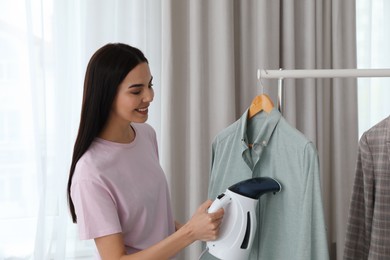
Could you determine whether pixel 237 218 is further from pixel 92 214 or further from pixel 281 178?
pixel 92 214

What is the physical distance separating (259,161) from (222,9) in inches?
32.1

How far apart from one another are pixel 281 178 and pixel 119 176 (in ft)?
1.54

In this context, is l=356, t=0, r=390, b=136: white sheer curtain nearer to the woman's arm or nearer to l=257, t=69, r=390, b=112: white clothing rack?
l=257, t=69, r=390, b=112: white clothing rack

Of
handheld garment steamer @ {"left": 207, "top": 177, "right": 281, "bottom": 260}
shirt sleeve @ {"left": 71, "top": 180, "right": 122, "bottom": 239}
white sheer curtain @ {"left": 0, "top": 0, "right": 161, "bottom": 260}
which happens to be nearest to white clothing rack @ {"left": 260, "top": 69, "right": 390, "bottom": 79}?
handheld garment steamer @ {"left": 207, "top": 177, "right": 281, "bottom": 260}

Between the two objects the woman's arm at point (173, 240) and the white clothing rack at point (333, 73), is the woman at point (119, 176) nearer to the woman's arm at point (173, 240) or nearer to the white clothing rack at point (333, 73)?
the woman's arm at point (173, 240)

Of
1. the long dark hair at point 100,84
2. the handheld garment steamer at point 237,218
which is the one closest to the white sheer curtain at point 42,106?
the long dark hair at point 100,84

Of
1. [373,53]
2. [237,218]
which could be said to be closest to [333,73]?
[237,218]

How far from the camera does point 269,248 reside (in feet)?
4.16

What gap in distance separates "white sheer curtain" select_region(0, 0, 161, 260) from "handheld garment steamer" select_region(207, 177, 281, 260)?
2.92 ft

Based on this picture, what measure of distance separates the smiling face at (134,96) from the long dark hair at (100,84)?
0.05ft

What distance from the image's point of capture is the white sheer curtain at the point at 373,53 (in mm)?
2055

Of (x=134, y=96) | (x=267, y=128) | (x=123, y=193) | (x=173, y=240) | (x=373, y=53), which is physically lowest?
(x=173, y=240)

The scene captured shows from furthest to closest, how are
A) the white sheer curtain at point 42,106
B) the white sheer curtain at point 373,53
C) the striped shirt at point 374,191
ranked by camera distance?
the white sheer curtain at point 373,53
the white sheer curtain at point 42,106
the striped shirt at point 374,191

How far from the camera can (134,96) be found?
3.83ft
